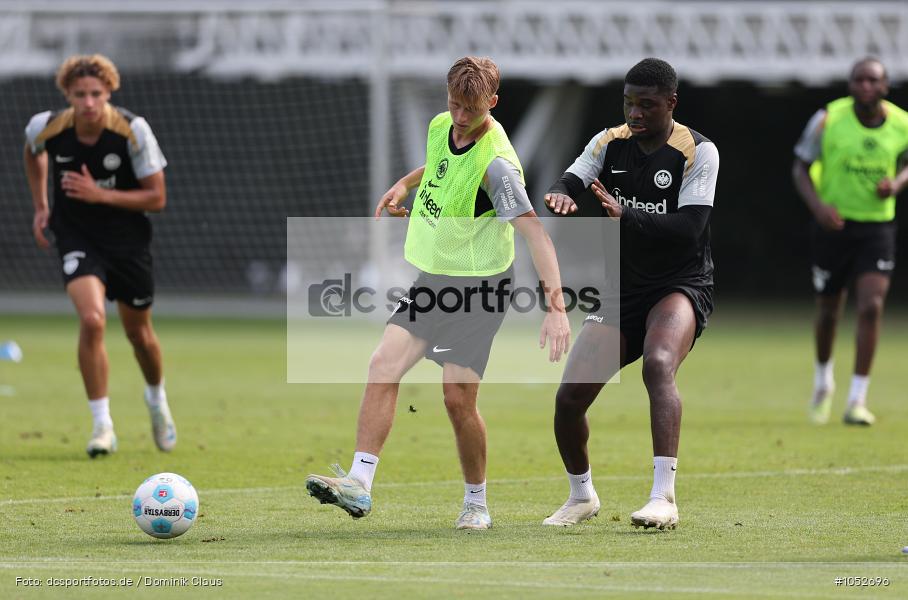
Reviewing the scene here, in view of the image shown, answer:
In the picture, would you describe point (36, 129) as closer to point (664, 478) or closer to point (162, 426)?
point (162, 426)

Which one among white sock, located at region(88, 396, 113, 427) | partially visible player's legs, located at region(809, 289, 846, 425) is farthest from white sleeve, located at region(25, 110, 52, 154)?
partially visible player's legs, located at region(809, 289, 846, 425)

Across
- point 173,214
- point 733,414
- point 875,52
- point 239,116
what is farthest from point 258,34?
point 733,414

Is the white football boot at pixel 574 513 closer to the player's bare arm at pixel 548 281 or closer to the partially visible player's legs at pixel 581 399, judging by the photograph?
the partially visible player's legs at pixel 581 399

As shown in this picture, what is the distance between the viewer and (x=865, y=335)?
12.0 meters

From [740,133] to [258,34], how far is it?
47.9ft

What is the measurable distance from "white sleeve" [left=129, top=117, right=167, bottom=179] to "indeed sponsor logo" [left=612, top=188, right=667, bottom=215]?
389cm

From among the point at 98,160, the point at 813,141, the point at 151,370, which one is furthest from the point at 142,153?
the point at 813,141

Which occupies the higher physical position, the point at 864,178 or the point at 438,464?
the point at 864,178

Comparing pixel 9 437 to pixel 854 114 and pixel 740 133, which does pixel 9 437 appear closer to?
pixel 854 114

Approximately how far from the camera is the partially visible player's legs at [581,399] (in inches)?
286

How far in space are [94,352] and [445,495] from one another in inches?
114

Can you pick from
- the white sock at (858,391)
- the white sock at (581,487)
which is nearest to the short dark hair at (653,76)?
the white sock at (581,487)

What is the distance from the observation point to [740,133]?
3800 centimetres

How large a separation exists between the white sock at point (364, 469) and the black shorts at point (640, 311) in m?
1.36
